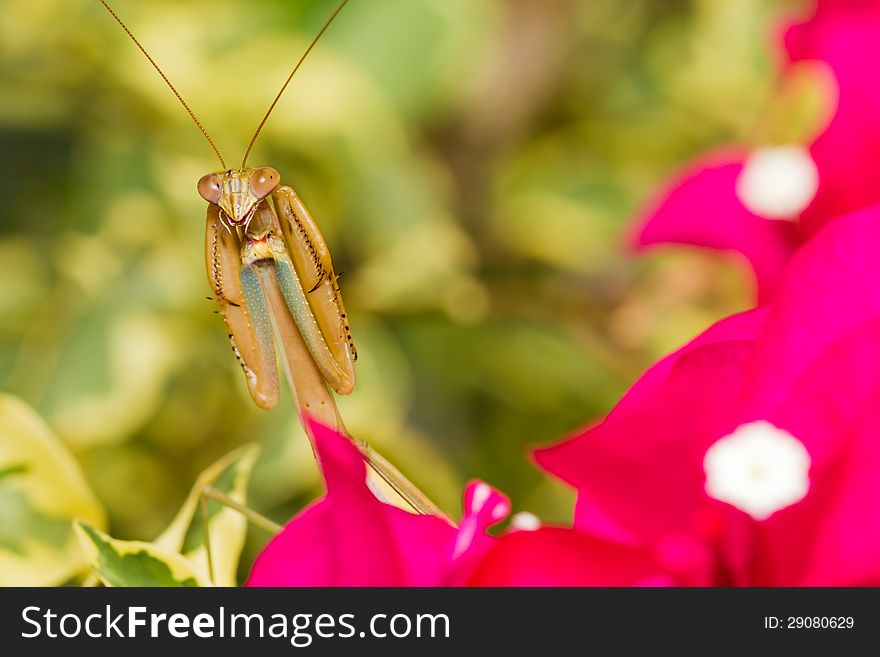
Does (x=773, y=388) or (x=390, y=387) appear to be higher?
(x=390, y=387)

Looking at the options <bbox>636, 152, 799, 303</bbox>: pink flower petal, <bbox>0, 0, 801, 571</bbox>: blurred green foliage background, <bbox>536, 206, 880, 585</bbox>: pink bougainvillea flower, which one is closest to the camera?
<bbox>536, 206, 880, 585</bbox>: pink bougainvillea flower

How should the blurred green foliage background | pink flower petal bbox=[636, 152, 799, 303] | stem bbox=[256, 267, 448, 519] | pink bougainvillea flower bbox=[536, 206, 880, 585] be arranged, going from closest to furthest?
pink bougainvillea flower bbox=[536, 206, 880, 585], pink flower petal bbox=[636, 152, 799, 303], stem bbox=[256, 267, 448, 519], the blurred green foliage background

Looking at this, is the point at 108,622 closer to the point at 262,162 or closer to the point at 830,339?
the point at 830,339

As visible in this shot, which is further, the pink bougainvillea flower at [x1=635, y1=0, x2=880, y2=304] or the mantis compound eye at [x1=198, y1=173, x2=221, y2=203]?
the mantis compound eye at [x1=198, y1=173, x2=221, y2=203]

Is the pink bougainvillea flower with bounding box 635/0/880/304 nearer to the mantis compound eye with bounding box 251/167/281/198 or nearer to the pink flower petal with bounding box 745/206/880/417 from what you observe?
the pink flower petal with bounding box 745/206/880/417

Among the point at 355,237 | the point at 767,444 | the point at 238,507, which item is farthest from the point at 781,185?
the point at 355,237

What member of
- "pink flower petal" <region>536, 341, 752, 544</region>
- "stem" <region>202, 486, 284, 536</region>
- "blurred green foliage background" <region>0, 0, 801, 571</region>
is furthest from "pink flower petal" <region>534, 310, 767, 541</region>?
"blurred green foliage background" <region>0, 0, 801, 571</region>

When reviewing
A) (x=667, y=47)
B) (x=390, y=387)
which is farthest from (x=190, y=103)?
(x=667, y=47)
